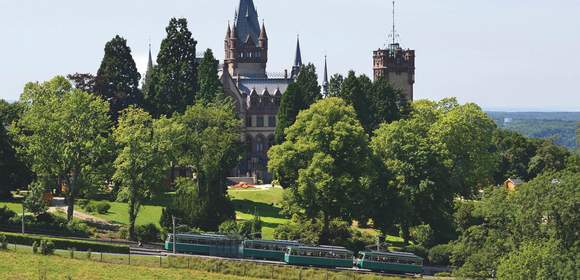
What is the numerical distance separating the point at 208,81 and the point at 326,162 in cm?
4042

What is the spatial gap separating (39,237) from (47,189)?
77.8 ft

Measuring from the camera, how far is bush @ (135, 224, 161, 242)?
100125 millimetres

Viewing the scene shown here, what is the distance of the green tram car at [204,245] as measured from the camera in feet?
309

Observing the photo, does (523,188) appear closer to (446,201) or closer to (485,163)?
(446,201)

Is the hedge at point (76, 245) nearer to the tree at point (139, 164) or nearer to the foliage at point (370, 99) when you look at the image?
the tree at point (139, 164)

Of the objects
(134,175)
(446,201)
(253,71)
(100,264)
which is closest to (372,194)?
(446,201)

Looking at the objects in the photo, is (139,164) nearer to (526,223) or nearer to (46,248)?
(46,248)

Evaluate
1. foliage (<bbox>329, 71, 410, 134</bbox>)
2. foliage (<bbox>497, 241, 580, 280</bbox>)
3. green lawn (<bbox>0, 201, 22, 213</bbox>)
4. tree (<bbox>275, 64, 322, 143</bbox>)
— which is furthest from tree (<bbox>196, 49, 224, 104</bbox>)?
foliage (<bbox>497, 241, 580, 280</bbox>)

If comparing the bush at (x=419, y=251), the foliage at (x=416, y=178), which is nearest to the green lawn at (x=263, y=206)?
the foliage at (x=416, y=178)

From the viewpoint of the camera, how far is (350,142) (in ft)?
347

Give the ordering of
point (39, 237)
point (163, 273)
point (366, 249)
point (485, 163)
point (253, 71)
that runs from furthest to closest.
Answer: point (253, 71) < point (485, 163) < point (366, 249) < point (39, 237) < point (163, 273)

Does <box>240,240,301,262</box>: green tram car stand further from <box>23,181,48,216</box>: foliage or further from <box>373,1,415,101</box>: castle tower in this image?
<box>373,1,415,101</box>: castle tower

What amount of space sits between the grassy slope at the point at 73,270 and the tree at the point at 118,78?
1978 inches

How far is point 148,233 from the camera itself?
10050 cm
